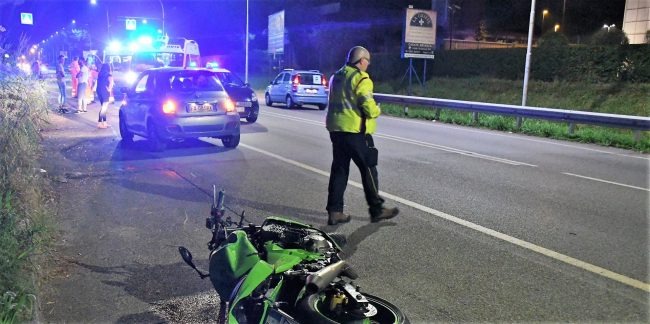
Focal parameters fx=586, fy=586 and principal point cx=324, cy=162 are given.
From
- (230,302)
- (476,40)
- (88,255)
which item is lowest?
(88,255)

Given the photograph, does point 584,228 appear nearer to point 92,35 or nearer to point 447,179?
point 447,179

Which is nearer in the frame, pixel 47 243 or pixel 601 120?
pixel 47 243

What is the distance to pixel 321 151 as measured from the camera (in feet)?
39.8

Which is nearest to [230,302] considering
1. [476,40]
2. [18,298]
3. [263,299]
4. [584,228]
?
[263,299]

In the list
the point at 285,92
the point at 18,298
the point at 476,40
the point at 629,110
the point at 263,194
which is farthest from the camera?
the point at 476,40

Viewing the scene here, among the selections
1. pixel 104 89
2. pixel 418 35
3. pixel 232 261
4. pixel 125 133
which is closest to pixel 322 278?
pixel 232 261

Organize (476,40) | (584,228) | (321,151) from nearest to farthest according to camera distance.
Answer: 1. (584,228)
2. (321,151)
3. (476,40)

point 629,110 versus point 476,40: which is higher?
point 476,40

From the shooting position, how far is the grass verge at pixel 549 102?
15664mm

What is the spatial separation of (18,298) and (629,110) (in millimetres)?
22587

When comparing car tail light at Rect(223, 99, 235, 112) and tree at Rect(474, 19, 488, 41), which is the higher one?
tree at Rect(474, 19, 488, 41)

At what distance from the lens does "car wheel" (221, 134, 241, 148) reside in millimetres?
12158

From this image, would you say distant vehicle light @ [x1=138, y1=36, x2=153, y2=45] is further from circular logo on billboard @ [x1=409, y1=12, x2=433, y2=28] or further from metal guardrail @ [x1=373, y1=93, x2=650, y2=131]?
metal guardrail @ [x1=373, y1=93, x2=650, y2=131]

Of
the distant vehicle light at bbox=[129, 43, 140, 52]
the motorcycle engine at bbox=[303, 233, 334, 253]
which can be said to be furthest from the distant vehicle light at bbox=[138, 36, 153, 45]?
the motorcycle engine at bbox=[303, 233, 334, 253]
